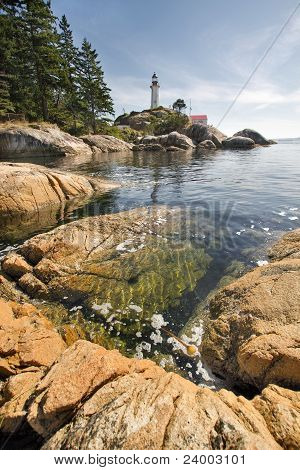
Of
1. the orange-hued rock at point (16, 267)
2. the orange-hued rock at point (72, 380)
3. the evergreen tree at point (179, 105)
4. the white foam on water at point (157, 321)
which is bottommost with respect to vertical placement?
the white foam on water at point (157, 321)

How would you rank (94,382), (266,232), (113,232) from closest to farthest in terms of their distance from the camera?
(94,382) → (113,232) → (266,232)

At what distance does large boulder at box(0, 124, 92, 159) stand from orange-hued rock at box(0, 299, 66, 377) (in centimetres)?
3523

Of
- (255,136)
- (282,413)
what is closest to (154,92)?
(255,136)

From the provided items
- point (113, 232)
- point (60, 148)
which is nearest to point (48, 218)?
point (113, 232)

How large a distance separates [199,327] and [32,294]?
14.6 feet

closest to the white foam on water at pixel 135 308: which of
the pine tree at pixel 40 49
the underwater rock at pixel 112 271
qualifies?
the underwater rock at pixel 112 271

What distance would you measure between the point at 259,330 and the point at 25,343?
170 inches

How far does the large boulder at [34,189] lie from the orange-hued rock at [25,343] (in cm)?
825

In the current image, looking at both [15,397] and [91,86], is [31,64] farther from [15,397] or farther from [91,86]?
[15,397]

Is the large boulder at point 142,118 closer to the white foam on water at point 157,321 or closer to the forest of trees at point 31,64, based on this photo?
the forest of trees at point 31,64

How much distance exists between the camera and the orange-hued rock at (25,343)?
455cm

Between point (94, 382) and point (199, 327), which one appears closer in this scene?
point (94, 382)
